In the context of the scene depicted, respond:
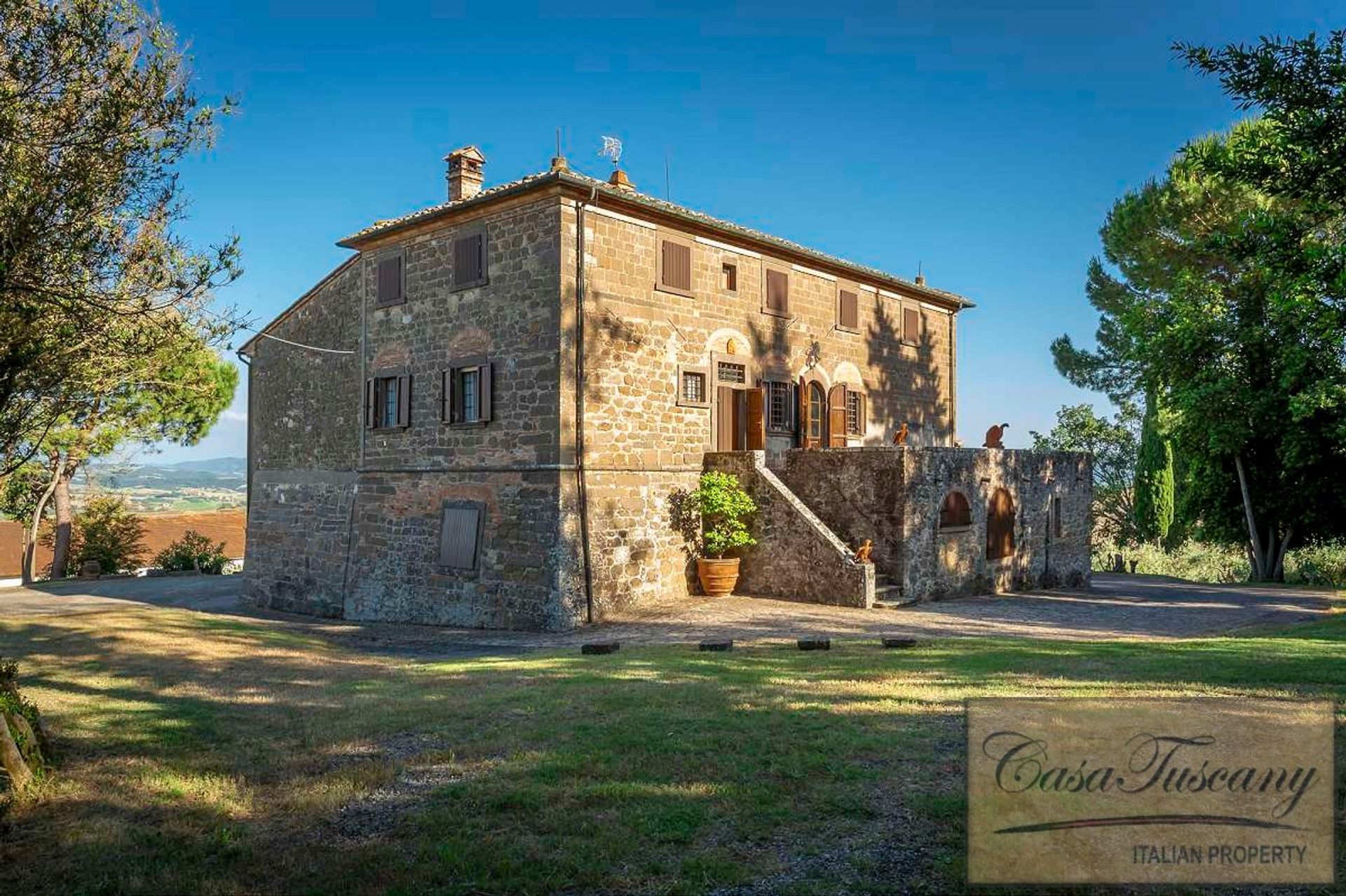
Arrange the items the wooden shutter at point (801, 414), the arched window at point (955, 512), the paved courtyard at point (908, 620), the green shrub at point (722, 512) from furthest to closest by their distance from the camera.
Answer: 1. the wooden shutter at point (801, 414)
2. the arched window at point (955, 512)
3. the green shrub at point (722, 512)
4. the paved courtyard at point (908, 620)

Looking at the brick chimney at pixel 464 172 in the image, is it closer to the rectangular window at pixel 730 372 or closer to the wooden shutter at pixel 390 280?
the wooden shutter at pixel 390 280

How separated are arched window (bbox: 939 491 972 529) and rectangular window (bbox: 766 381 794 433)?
161 inches

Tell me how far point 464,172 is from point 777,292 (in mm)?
7578

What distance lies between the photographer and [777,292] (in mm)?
20234

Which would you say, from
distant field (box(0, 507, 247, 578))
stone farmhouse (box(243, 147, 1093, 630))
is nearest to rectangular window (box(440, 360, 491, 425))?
stone farmhouse (box(243, 147, 1093, 630))

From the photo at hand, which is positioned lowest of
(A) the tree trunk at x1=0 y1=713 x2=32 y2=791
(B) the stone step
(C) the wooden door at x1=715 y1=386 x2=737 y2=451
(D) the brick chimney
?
(B) the stone step

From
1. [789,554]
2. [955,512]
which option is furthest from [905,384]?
[789,554]

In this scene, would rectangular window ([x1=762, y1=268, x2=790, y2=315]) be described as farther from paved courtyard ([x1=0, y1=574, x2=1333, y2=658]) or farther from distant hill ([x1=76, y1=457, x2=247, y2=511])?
distant hill ([x1=76, y1=457, x2=247, y2=511])

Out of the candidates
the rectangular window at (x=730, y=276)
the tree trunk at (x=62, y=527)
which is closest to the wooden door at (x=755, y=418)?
the rectangular window at (x=730, y=276)

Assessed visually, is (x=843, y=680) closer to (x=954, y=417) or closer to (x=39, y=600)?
(x=954, y=417)

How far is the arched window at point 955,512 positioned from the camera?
17906mm

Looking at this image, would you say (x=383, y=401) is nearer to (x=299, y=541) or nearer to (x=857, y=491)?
(x=299, y=541)

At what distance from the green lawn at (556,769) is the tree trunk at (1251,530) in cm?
1453
